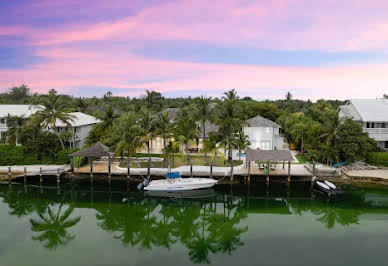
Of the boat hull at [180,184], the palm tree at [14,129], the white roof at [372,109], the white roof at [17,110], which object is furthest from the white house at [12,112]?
the white roof at [372,109]

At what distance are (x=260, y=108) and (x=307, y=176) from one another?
122 feet

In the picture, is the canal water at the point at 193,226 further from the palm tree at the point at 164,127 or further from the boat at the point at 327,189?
the palm tree at the point at 164,127

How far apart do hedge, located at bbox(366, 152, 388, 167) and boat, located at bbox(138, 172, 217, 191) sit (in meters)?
21.9

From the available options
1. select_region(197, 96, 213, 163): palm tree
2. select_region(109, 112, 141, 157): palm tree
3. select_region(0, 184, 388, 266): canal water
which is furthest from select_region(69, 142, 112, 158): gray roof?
select_region(197, 96, 213, 163): palm tree

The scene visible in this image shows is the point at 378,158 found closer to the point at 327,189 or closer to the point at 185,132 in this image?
the point at 327,189

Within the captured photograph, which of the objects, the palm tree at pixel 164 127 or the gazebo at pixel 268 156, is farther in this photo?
the palm tree at pixel 164 127

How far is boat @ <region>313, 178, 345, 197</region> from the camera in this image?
30364 millimetres

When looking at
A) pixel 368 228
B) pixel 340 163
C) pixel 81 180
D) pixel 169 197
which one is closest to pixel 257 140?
pixel 340 163

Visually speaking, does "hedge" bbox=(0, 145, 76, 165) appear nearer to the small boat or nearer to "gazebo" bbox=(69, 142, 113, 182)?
"gazebo" bbox=(69, 142, 113, 182)

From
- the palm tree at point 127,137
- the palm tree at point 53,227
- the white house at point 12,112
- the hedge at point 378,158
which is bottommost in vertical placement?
the palm tree at point 53,227

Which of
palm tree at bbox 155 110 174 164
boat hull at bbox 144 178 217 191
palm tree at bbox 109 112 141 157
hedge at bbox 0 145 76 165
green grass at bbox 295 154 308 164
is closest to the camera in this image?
boat hull at bbox 144 178 217 191

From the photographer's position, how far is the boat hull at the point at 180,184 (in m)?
31.4

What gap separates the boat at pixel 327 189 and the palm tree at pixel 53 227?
25.0 metres

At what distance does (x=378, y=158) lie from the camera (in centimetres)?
3747
